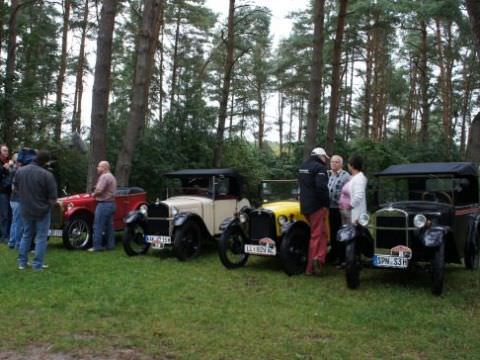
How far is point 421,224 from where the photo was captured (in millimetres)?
7047

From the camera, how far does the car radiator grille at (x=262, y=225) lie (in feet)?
27.6

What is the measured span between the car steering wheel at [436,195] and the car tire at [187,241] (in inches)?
158

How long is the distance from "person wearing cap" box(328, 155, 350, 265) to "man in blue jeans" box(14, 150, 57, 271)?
174 inches

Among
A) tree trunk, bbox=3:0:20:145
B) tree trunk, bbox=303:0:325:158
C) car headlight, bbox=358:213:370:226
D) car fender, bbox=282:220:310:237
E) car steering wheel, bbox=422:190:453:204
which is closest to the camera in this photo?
car headlight, bbox=358:213:370:226

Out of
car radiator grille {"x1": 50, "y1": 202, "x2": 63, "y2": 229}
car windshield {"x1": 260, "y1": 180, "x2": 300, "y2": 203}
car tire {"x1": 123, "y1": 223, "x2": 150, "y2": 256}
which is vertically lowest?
car tire {"x1": 123, "y1": 223, "x2": 150, "y2": 256}

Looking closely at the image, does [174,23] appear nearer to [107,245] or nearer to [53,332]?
[107,245]

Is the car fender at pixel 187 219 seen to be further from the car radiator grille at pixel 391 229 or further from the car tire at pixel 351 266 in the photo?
the car radiator grille at pixel 391 229

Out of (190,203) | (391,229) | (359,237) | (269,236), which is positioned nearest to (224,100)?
(190,203)

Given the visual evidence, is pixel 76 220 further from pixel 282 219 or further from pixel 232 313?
pixel 232 313

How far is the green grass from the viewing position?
4680mm

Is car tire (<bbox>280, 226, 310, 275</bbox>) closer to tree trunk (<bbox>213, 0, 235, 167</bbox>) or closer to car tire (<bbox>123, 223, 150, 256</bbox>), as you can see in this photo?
car tire (<bbox>123, 223, 150, 256</bbox>)

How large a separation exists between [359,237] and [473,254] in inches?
91.7

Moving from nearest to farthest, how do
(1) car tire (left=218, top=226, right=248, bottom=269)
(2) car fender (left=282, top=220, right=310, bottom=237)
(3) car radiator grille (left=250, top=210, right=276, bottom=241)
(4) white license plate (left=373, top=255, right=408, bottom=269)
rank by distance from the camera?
(4) white license plate (left=373, top=255, right=408, bottom=269)
(2) car fender (left=282, top=220, right=310, bottom=237)
(3) car radiator grille (left=250, top=210, right=276, bottom=241)
(1) car tire (left=218, top=226, right=248, bottom=269)

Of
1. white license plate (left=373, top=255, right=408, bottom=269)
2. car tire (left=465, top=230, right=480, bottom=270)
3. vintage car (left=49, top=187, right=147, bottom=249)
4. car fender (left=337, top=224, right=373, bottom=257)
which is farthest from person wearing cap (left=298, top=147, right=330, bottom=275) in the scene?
vintage car (left=49, top=187, right=147, bottom=249)
